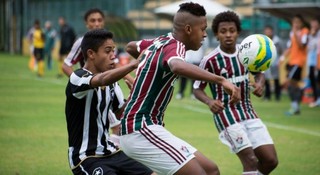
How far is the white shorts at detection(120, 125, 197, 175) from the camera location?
657 centimetres

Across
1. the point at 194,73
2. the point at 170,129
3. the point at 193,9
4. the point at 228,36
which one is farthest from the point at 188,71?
the point at 170,129

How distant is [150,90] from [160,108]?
201 mm

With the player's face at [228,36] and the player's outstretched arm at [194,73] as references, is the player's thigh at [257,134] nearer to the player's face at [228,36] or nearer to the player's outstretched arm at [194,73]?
the player's face at [228,36]

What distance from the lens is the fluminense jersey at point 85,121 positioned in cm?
688

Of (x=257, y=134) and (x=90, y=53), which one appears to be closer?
(x=90, y=53)

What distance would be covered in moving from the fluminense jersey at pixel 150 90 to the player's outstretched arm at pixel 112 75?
0.63ft

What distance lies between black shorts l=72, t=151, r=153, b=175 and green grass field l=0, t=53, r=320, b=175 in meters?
3.41

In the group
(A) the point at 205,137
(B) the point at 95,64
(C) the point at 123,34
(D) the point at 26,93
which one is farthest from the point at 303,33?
(C) the point at 123,34

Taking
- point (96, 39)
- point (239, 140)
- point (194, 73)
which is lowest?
point (239, 140)

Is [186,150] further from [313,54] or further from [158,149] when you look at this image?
[313,54]

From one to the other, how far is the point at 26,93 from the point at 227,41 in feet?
47.6

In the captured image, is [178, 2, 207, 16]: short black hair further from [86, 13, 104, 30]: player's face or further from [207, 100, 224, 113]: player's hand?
[86, 13, 104, 30]: player's face

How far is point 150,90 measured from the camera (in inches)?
265

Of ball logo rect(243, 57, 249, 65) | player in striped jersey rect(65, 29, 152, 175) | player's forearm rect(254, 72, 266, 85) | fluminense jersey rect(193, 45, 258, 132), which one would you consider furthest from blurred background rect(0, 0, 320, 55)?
player in striped jersey rect(65, 29, 152, 175)
